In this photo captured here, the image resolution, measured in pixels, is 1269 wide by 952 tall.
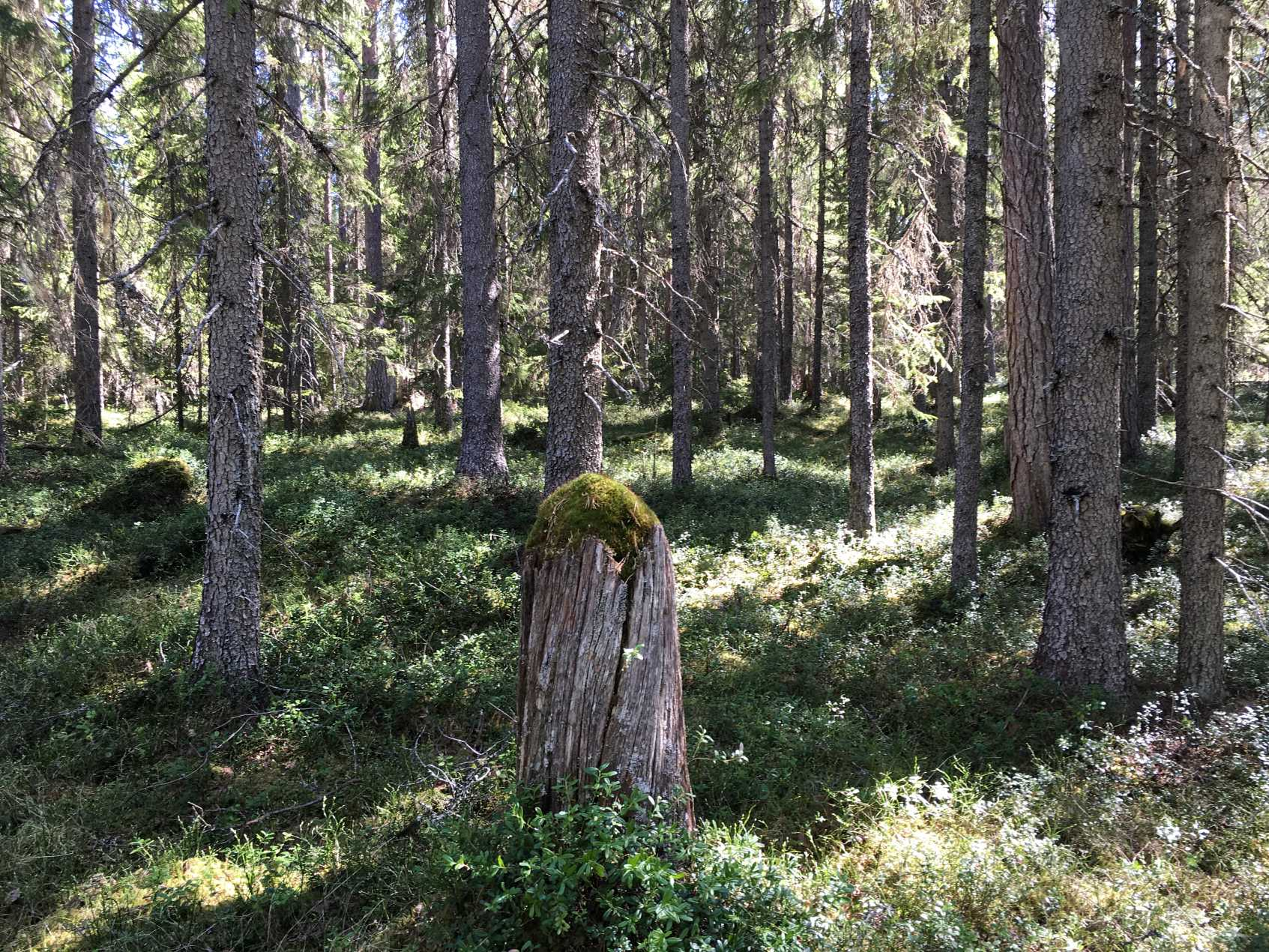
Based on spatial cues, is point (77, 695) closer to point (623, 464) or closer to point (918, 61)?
point (623, 464)

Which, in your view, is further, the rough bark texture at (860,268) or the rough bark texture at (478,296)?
the rough bark texture at (478,296)

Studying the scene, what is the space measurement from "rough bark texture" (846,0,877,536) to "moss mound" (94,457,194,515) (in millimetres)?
11126

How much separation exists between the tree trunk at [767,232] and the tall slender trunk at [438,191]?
611cm

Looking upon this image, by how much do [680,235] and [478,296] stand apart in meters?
4.15

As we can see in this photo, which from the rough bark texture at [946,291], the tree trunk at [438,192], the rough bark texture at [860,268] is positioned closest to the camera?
the rough bark texture at [860,268]

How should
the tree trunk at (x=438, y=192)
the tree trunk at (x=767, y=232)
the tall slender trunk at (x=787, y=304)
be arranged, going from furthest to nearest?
1. the tall slender trunk at (x=787, y=304)
2. the tree trunk at (x=767, y=232)
3. the tree trunk at (x=438, y=192)

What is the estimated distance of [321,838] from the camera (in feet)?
15.9

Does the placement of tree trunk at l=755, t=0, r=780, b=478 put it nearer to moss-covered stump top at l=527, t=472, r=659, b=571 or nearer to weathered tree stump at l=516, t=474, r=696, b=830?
moss-covered stump top at l=527, t=472, r=659, b=571

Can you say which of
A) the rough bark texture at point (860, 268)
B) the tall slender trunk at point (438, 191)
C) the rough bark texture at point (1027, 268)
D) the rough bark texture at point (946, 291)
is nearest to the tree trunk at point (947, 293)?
the rough bark texture at point (946, 291)

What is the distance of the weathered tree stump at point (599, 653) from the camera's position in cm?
353

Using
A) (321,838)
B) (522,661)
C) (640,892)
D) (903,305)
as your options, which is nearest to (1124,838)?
(640,892)

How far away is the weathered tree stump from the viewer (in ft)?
11.6

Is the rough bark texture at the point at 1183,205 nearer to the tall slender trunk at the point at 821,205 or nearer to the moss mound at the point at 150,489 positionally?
the tall slender trunk at the point at 821,205

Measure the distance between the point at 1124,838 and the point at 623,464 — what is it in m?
12.8
